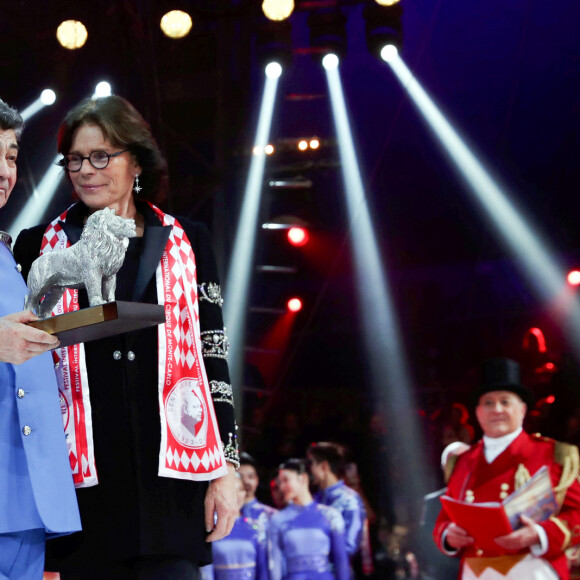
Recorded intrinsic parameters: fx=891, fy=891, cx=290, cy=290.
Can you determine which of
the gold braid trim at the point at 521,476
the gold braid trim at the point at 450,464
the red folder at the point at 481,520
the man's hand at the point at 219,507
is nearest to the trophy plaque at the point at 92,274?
the man's hand at the point at 219,507

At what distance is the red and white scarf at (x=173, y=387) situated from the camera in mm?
1855

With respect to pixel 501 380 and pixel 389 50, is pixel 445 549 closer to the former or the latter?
pixel 501 380

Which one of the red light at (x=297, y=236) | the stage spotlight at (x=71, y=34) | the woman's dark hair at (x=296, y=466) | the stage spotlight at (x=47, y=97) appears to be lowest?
the woman's dark hair at (x=296, y=466)

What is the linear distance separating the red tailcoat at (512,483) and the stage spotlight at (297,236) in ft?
23.3

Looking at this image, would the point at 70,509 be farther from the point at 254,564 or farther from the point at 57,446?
the point at 254,564

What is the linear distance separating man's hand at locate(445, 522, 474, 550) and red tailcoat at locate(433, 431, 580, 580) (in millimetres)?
42

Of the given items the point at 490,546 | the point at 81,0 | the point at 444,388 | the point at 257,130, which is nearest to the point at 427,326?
the point at 444,388

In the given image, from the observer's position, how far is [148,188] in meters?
2.23

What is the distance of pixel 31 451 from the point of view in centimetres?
161

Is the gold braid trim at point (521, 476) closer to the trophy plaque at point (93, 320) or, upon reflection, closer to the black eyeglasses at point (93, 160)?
the black eyeglasses at point (93, 160)

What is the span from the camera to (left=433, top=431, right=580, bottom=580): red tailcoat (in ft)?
14.1

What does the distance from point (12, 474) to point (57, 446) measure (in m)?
0.12

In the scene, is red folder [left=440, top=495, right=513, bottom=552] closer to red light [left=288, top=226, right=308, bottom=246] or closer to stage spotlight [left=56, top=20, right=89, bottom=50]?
stage spotlight [left=56, top=20, right=89, bottom=50]

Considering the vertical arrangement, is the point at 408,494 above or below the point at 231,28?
below
